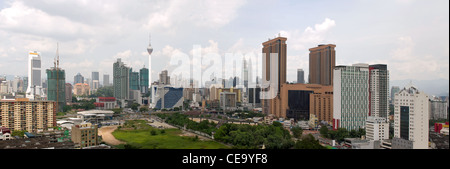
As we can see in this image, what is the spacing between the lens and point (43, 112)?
7.72 metres

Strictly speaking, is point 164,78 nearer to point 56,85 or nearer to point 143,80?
point 143,80

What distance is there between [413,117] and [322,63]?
878 cm

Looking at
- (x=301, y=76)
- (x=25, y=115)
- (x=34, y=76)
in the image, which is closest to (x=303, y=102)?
(x=301, y=76)

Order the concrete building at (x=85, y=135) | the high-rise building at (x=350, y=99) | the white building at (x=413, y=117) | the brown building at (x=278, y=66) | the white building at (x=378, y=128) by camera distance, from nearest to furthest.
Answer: the white building at (x=413, y=117) → the concrete building at (x=85, y=135) → the white building at (x=378, y=128) → the high-rise building at (x=350, y=99) → the brown building at (x=278, y=66)

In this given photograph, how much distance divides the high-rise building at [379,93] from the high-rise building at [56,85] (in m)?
13.8

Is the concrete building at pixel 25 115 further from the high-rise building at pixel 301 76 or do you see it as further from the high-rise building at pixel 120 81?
the high-rise building at pixel 301 76

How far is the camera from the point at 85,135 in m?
5.44

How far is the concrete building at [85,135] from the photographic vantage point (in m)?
5.32

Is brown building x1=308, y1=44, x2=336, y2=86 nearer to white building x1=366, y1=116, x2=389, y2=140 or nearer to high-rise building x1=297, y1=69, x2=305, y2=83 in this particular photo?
high-rise building x1=297, y1=69, x2=305, y2=83

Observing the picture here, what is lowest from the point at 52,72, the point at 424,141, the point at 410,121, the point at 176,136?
the point at 176,136

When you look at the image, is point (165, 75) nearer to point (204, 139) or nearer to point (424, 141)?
point (204, 139)

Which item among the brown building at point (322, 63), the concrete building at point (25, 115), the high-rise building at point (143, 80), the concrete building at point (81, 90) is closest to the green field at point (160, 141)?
the concrete building at point (25, 115)
